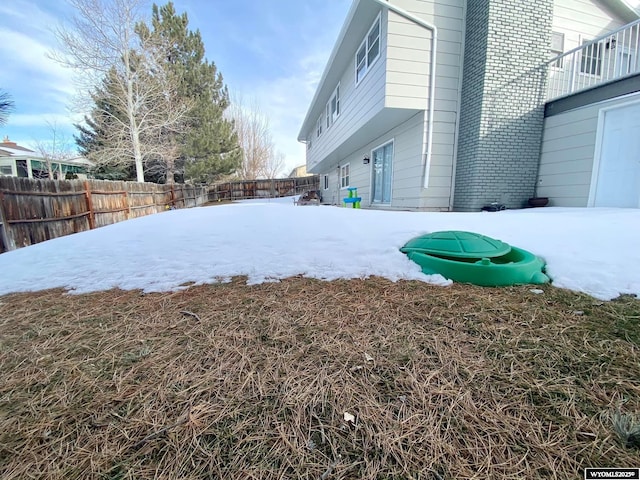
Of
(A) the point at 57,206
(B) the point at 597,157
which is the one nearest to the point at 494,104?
(B) the point at 597,157

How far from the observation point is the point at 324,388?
3.46 feet

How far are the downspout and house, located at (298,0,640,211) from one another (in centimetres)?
2

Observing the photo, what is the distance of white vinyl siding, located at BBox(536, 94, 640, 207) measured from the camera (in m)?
5.14

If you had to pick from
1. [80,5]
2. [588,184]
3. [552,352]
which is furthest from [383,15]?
[80,5]

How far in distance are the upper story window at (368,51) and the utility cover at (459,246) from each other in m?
5.48

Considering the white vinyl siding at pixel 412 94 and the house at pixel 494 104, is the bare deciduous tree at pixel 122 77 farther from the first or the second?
the house at pixel 494 104

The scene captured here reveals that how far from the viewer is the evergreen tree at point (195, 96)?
49.1 feet

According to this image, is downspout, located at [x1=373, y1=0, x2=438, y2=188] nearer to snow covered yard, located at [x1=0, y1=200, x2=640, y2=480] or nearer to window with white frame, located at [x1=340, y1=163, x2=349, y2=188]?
snow covered yard, located at [x1=0, y1=200, x2=640, y2=480]

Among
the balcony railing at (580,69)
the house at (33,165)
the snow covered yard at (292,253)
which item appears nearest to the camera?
the snow covered yard at (292,253)

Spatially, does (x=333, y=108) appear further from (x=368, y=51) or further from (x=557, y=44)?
(x=557, y=44)

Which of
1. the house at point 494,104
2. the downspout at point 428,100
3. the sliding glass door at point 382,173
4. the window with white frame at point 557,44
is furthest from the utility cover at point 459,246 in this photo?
the window with white frame at point 557,44

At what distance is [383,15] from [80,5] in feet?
47.1

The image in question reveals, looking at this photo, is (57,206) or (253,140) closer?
(57,206)

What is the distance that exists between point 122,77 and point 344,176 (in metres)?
11.9
